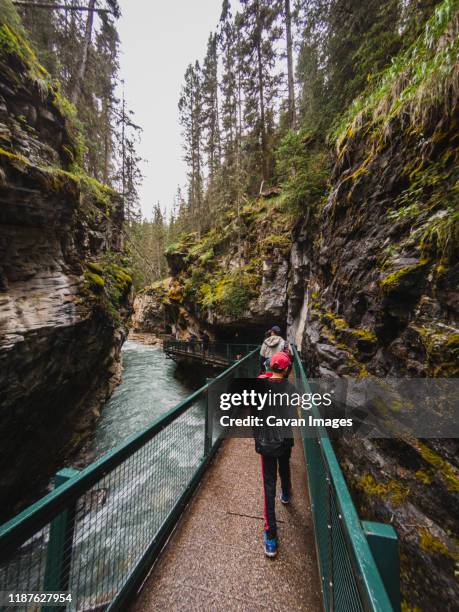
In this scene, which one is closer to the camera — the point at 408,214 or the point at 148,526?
the point at 148,526

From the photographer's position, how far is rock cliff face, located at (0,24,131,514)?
5.34m

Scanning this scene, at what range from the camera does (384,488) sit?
118 inches

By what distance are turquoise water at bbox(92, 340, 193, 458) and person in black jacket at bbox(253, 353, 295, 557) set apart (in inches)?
221

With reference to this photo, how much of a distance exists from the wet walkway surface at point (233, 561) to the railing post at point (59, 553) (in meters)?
0.85

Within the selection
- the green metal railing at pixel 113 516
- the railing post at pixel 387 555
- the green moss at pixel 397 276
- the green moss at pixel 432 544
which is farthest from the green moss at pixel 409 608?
the green moss at pixel 397 276

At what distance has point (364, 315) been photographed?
4.46m

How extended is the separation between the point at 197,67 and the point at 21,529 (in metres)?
37.6

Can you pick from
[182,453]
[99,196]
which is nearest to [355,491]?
[182,453]

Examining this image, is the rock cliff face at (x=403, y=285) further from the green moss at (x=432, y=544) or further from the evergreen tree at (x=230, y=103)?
the evergreen tree at (x=230, y=103)

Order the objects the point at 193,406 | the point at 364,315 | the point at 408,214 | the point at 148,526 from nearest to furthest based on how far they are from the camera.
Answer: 1. the point at 148,526
2. the point at 193,406
3. the point at 408,214
4. the point at 364,315

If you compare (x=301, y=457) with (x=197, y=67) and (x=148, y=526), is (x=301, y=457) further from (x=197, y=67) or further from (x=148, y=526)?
(x=197, y=67)
